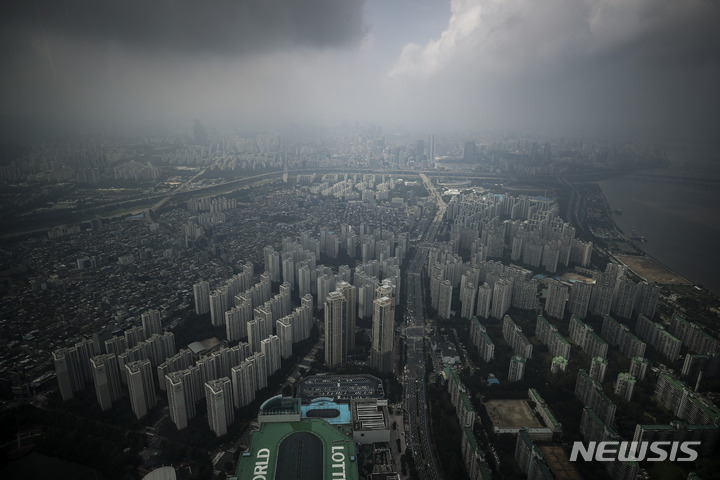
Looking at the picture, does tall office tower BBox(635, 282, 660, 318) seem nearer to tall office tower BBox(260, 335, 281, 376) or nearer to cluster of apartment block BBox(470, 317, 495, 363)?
cluster of apartment block BBox(470, 317, 495, 363)

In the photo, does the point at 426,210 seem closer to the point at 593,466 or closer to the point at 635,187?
the point at 635,187

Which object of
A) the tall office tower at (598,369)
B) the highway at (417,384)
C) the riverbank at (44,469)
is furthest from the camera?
the tall office tower at (598,369)

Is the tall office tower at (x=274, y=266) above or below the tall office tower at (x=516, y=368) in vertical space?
above

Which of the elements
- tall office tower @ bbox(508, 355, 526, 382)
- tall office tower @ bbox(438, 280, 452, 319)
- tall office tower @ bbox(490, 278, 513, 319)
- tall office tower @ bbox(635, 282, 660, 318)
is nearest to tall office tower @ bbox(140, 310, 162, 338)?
tall office tower @ bbox(438, 280, 452, 319)

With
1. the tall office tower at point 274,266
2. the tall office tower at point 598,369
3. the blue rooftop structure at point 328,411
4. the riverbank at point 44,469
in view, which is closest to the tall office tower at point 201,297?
the tall office tower at point 274,266

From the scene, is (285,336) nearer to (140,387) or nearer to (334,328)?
(334,328)

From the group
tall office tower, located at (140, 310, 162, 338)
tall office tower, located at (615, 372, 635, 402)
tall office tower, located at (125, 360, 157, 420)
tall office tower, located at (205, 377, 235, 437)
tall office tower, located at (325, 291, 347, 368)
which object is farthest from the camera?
tall office tower, located at (140, 310, 162, 338)

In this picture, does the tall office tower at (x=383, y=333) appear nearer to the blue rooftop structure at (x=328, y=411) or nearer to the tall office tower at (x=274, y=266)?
the blue rooftop structure at (x=328, y=411)
